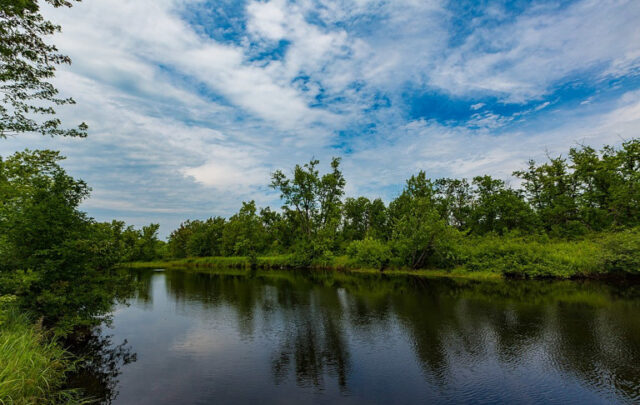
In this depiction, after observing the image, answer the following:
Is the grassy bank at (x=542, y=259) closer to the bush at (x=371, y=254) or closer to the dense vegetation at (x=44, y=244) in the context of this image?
the bush at (x=371, y=254)

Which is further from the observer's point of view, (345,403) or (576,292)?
(576,292)

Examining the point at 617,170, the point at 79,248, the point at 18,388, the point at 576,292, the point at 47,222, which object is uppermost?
the point at 617,170

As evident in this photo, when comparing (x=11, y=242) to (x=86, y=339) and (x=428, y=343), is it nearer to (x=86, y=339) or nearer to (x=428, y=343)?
→ (x=86, y=339)

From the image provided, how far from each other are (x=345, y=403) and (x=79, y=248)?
1120 cm

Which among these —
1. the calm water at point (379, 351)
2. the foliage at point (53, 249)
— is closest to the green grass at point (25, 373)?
the calm water at point (379, 351)

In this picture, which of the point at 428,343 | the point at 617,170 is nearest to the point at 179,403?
the point at 428,343

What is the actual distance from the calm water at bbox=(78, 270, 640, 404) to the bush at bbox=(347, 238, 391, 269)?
18.6 meters

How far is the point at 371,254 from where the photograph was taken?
4075 cm

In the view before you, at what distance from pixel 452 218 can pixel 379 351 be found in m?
49.3

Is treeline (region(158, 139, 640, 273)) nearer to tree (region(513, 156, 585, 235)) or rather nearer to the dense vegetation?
tree (region(513, 156, 585, 235))

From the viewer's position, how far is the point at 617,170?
122 feet

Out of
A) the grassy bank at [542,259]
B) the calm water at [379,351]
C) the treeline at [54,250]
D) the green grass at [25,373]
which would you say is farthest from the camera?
the grassy bank at [542,259]

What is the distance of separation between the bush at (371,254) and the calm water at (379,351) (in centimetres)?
1856

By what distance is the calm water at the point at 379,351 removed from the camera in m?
8.38
